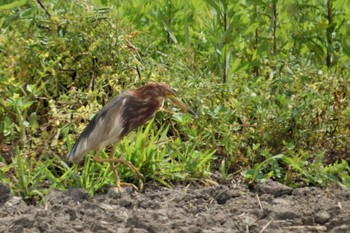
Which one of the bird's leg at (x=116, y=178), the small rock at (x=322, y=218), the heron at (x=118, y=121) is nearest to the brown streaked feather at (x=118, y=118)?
the heron at (x=118, y=121)

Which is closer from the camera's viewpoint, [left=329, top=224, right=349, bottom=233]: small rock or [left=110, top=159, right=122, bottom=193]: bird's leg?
[left=329, top=224, right=349, bottom=233]: small rock

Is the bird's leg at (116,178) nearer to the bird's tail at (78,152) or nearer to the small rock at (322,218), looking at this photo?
the bird's tail at (78,152)

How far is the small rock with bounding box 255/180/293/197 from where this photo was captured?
622cm

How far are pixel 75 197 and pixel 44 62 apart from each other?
4.96ft

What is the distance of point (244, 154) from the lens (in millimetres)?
6863

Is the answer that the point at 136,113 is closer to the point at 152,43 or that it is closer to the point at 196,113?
the point at 196,113

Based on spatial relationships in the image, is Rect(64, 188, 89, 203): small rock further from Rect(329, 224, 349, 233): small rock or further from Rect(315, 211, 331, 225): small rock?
Rect(329, 224, 349, 233): small rock

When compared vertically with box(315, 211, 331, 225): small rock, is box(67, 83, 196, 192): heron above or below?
above

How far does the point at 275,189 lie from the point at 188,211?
0.58m

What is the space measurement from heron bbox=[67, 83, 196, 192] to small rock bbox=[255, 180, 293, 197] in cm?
71

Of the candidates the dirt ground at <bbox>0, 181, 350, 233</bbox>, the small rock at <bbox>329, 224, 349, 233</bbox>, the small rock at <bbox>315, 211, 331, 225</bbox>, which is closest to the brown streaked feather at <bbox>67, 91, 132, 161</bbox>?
the dirt ground at <bbox>0, 181, 350, 233</bbox>

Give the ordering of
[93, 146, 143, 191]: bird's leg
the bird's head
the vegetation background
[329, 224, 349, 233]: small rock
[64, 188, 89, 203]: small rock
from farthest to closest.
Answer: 1. the vegetation background
2. the bird's head
3. [93, 146, 143, 191]: bird's leg
4. [64, 188, 89, 203]: small rock
5. [329, 224, 349, 233]: small rock

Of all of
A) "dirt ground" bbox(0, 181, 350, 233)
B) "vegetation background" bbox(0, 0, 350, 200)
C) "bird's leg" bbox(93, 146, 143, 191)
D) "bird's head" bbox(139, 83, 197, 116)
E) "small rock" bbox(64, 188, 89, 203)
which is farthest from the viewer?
"vegetation background" bbox(0, 0, 350, 200)

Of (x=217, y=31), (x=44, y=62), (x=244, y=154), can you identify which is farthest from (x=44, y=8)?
(x=244, y=154)
